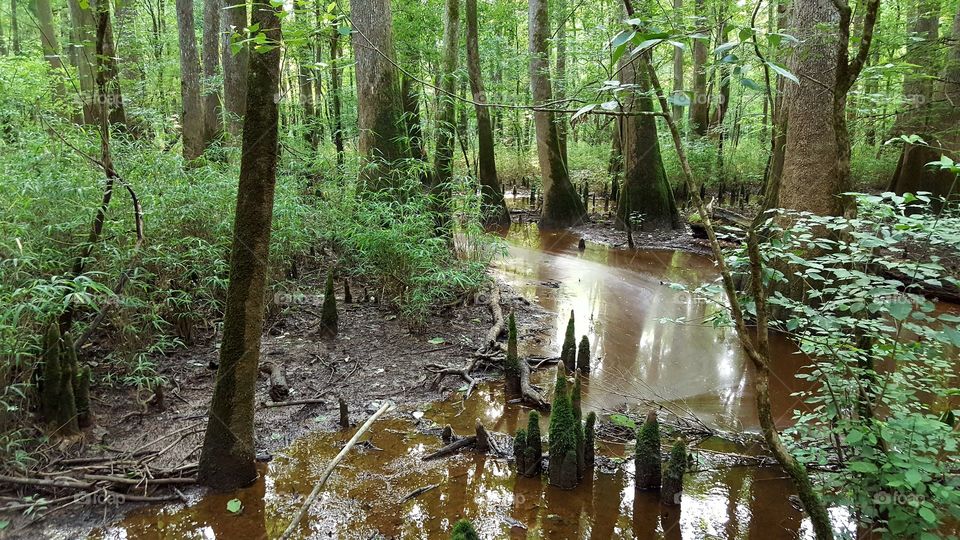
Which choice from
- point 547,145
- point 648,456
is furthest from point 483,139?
point 648,456

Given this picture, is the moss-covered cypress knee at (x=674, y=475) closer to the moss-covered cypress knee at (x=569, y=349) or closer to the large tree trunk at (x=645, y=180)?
the moss-covered cypress knee at (x=569, y=349)

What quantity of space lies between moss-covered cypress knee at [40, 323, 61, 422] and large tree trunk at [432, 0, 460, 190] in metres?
4.49

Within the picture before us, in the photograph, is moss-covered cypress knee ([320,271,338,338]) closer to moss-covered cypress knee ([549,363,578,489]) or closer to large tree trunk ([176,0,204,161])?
moss-covered cypress knee ([549,363,578,489])

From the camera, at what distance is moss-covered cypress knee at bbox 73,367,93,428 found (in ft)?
12.9

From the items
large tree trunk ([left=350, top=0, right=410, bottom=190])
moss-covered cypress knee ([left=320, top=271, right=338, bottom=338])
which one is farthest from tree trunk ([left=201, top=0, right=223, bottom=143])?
moss-covered cypress knee ([left=320, top=271, right=338, bottom=338])

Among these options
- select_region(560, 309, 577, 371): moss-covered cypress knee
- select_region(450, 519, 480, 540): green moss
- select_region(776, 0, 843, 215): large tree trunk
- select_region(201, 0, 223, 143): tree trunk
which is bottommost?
select_region(560, 309, 577, 371): moss-covered cypress knee

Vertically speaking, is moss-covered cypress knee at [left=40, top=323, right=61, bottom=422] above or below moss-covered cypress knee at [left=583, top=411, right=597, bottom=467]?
above

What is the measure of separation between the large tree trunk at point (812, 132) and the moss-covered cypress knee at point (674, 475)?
4187mm

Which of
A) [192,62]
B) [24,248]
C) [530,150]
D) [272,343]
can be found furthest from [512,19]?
[24,248]

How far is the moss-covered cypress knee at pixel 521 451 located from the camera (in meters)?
3.84

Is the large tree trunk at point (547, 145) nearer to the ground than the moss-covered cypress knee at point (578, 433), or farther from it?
farther from it

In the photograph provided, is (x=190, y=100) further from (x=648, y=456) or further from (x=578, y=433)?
(x=648, y=456)

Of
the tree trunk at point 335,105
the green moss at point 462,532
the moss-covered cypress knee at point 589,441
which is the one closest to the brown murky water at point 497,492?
the moss-covered cypress knee at point 589,441

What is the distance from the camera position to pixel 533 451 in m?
3.84
